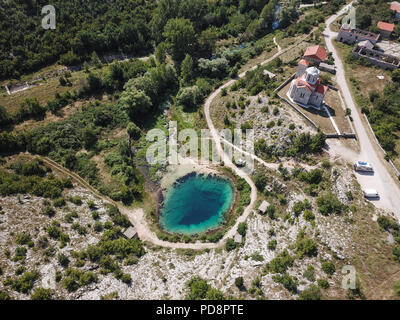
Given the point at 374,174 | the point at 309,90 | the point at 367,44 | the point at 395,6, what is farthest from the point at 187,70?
the point at 395,6

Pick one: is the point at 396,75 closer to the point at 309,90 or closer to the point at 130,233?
the point at 309,90

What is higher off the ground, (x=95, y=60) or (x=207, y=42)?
(x=207, y=42)

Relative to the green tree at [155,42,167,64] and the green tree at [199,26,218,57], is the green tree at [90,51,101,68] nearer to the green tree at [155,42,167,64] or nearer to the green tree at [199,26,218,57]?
the green tree at [155,42,167,64]

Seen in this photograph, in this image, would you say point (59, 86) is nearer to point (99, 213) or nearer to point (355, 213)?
point (99, 213)

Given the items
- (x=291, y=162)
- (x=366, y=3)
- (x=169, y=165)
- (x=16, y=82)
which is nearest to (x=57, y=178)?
(x=169, y=165)

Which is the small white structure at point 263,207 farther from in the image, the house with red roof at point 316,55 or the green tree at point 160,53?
the green tree at point 160,53

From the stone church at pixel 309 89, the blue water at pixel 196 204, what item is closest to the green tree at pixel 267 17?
the stone church at pixel 309 89

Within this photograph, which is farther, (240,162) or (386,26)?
(386,26)
